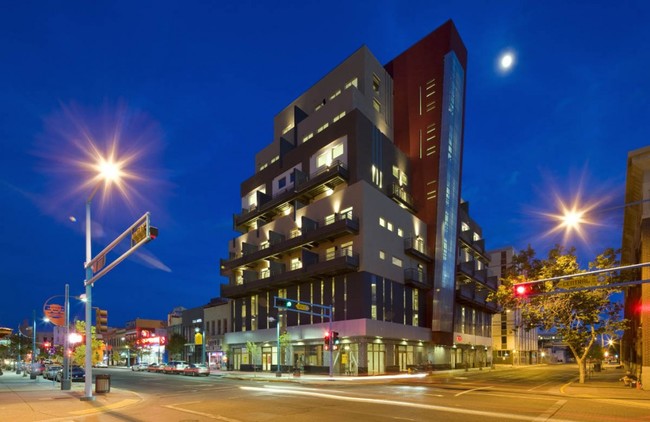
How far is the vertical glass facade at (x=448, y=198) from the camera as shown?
62656 mm

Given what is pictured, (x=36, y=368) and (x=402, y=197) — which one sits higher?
(x=402, y=197)

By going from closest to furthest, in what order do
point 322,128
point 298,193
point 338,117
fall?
1. point 298,193
2. point 338,117
3. point 322,128

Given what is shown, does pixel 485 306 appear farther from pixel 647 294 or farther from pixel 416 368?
pixel 647 294

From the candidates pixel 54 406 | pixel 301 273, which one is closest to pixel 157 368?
pixel 301 273

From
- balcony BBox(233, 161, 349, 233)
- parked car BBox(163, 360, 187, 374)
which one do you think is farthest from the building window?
parked car BBox(163, 360, 187, 374)

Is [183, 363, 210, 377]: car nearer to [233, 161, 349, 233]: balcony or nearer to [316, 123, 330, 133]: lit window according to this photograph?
[233, 161, 349, 233]: balcony

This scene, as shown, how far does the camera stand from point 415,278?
189 ft

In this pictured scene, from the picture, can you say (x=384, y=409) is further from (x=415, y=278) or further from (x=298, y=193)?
(x=298, y=193)

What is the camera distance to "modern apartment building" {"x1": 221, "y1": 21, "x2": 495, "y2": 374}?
169 ft

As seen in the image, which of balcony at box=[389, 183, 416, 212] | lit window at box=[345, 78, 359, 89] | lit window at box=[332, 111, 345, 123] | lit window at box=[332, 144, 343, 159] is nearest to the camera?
lit window at box=[332, 144, 343, 159]

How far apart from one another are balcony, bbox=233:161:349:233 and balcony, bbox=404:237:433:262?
12019 millimetres

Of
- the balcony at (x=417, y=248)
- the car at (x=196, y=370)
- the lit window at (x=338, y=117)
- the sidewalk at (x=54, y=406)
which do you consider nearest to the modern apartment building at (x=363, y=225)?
the balcony at (x=417, y=248)

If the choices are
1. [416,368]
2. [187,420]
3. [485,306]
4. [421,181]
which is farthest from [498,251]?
[187,420]

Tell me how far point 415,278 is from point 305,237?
1558 cm
